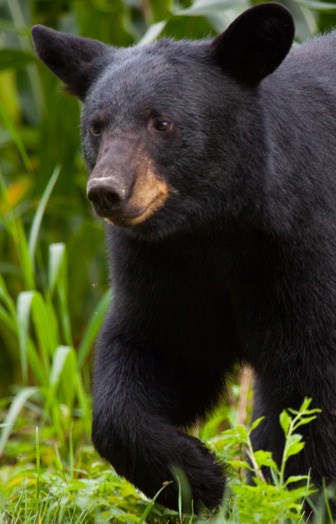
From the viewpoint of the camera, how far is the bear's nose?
3.41 meters

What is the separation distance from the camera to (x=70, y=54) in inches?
163

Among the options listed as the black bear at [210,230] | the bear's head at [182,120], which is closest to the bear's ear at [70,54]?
the black bear at [210,230]

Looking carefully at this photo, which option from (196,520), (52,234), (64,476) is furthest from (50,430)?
(52,234)

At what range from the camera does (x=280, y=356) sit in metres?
3.88

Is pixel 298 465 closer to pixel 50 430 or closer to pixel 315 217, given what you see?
pixel 315 217

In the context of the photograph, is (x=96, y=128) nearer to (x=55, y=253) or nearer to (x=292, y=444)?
(x=292, y=444)

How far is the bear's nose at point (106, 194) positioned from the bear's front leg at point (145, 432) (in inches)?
30.7

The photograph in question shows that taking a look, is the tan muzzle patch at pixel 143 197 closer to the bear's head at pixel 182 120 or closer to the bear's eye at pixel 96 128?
the bear's head at pixel 182 120

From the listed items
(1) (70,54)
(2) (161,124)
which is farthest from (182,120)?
(1) (70,54)

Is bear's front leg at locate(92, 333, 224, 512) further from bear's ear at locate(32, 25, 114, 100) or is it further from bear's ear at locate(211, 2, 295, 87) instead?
bear's ear at locate(211, 2, 295, 87)

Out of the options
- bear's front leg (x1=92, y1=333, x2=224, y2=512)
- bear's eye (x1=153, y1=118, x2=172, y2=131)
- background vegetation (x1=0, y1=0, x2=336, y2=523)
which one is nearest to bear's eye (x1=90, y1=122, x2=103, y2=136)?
bear's eye (x1=153, y1=118, x2=172, y2=131)

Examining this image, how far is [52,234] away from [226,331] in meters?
3.89

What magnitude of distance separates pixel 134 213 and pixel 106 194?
16 cm

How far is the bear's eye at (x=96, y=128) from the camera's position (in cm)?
376
